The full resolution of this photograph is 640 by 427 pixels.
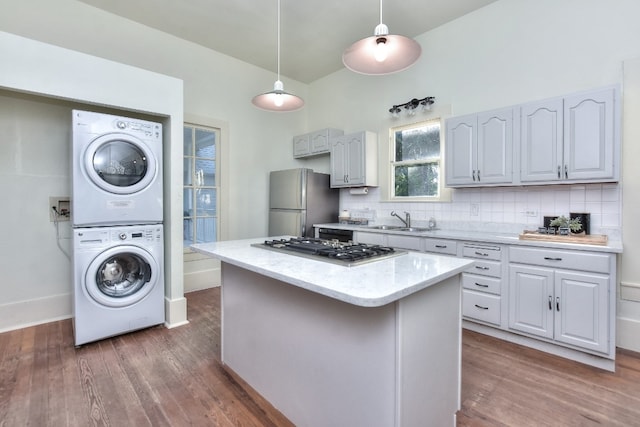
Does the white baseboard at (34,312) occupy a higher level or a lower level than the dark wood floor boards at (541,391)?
higher

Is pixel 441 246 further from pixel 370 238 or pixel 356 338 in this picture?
pixel 356 338

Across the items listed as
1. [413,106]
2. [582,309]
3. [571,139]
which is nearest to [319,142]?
[413,106]

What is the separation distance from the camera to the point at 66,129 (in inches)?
121

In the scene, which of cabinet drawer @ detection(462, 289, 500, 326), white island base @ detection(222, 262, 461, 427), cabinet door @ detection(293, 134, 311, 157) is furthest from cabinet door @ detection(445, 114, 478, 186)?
cabinet door @ detection(293, 134, 311, 157)

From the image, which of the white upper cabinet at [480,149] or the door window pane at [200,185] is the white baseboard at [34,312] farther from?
the white upper cabinet at [480,149]

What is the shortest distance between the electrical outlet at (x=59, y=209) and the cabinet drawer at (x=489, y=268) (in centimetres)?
395

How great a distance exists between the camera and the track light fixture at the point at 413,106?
366 cm

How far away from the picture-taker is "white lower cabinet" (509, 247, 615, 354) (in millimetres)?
2148

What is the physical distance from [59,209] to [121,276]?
3.45ft

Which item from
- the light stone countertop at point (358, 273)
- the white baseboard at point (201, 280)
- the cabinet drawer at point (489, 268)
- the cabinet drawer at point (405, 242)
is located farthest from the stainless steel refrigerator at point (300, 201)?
the light stone countertop at point (358, 273)

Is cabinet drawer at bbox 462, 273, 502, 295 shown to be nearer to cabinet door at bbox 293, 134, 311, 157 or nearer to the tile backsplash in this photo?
the tile backsplash

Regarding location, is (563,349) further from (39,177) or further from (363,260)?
(39,177)

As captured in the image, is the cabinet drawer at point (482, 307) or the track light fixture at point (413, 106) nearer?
the cabinet drawer at point (482, 307)

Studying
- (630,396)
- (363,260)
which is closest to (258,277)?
(363,260)
